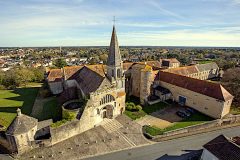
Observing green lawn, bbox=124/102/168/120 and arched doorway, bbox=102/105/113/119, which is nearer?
arched doorway, bbox=102/105/113/119

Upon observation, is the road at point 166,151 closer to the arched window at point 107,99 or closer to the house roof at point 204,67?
the arched window at point 107,99

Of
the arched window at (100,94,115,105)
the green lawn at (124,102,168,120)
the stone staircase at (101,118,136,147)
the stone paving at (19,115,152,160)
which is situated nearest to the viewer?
the stone paving at (19,115,152,160)

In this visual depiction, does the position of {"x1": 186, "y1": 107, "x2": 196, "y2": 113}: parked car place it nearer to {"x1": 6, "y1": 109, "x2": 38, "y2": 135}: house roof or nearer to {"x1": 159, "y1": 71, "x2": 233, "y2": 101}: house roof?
{"x1": 159, "y1": 71, "x2": 233, "y2": 101}: house roof

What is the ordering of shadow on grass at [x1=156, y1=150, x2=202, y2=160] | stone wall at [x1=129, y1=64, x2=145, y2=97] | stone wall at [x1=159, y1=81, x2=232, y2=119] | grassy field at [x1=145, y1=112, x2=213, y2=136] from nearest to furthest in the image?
shadow on grass at [x1=156, y1=150, x2=202, y2=160], grassy field at [x1=145, y1=112, x2=213, y2=136], stone wall at [x1=159, y1=81, x2=232, y2=119], stone wall at [x1=129, y1=64, x2=145, y2=97]

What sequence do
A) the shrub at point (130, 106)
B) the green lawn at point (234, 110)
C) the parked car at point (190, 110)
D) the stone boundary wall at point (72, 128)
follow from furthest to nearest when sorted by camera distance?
the shrub at point (130, 106) → the parked car at point (190, 110) → the green lawn at point (234, 110) → the stone boundary wall at point (72, 128)

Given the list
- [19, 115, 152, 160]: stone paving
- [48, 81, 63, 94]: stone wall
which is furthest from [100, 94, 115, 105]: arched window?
[48, 81, 63, 94]: stone wall

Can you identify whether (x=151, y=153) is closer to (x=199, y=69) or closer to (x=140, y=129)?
(x=140, y=129)

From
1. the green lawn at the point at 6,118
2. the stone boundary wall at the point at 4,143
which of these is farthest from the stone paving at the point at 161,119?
the green lawn at the point at 6,118

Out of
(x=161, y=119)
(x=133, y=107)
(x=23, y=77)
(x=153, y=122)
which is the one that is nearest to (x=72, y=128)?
(x=133, y=107)
